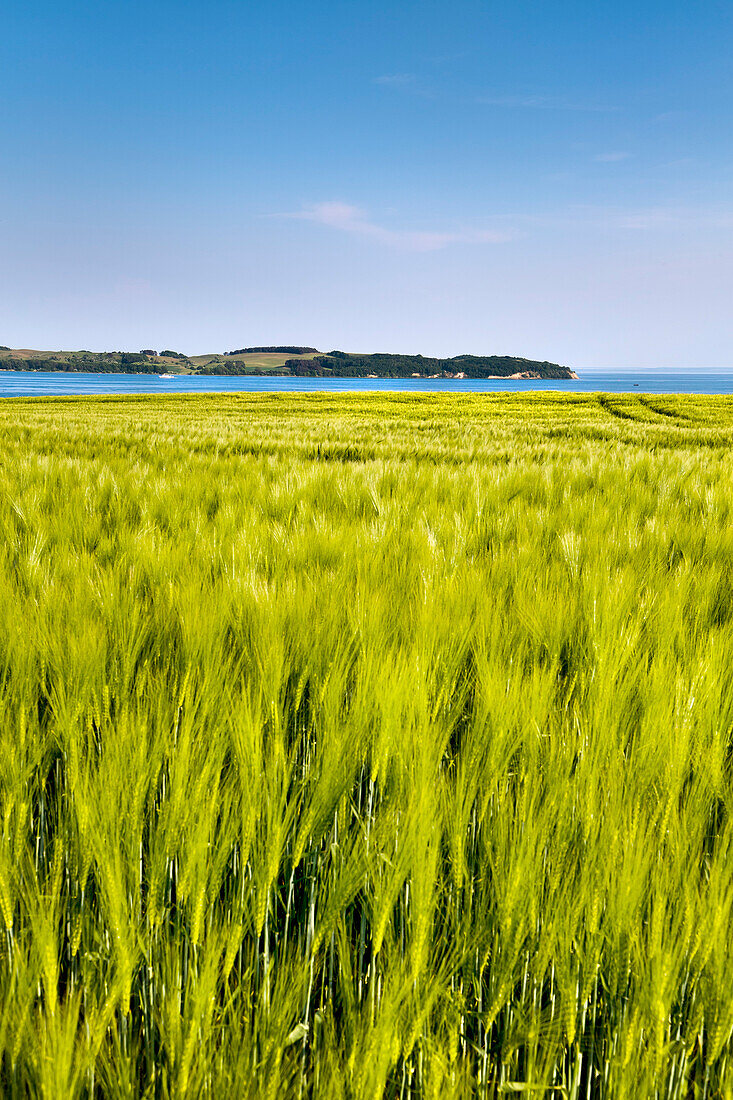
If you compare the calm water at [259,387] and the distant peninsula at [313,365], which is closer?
the calm water at [259,387]

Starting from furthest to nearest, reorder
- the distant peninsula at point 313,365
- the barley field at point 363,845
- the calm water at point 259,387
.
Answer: the distant peninsula at point 313,365 → the calm water at point 259,387 → the barley field at point 363,845

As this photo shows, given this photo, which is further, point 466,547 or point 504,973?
point 466,547

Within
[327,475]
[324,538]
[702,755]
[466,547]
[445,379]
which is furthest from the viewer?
[445,379]

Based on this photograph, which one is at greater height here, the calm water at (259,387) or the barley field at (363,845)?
the calm water at (259,387)

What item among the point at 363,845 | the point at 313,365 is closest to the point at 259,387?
the point at 313,365

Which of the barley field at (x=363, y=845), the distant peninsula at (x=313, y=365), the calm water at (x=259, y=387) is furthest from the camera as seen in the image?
the distant peninsula at (x=313, y=365)

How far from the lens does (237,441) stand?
7734 mm

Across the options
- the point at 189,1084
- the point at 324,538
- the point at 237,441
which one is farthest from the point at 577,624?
the point at 237,441

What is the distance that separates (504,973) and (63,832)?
1.92 ft

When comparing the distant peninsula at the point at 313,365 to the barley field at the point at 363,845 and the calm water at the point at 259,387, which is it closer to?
the calm water at the point at 259,387

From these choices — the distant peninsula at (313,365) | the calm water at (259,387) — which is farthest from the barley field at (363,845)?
the distant peninsula at (313,365)

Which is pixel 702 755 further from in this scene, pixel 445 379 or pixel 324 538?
pixel 445 379

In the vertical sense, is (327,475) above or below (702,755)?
above

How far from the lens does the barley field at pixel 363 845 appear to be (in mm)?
561
